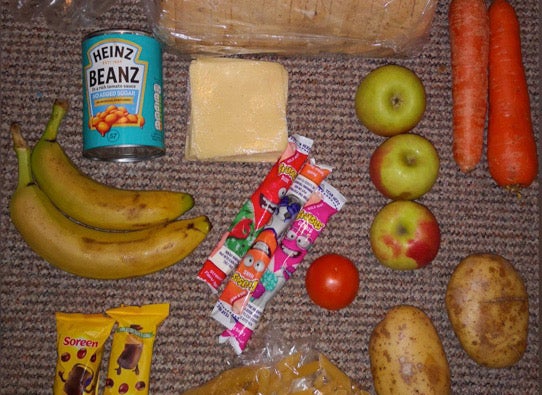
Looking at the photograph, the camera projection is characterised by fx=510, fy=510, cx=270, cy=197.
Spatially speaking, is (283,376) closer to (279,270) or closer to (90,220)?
(279,270)

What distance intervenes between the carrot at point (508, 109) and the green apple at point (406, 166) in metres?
0.14

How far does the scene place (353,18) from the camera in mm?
858

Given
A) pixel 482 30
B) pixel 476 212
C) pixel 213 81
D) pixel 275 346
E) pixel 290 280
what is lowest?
pixel 275 346

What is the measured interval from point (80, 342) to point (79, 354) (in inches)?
0.8

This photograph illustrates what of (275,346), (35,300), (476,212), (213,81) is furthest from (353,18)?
(35,300)

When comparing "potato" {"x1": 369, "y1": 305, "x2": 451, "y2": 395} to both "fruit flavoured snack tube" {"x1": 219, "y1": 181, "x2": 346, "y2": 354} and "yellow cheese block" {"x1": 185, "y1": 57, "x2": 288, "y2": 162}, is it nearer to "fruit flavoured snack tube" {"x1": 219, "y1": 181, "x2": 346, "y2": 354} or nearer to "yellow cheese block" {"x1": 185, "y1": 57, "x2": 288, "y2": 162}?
"fruit flavoured snack tube" {"x1": 219, "y1": 181, "x2": 346, "y2": 354}

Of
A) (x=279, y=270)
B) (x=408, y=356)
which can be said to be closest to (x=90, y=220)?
(x=279, y=270)

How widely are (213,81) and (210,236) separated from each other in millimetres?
283

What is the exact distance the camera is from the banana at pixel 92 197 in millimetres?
860

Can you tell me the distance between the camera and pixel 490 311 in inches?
34.5

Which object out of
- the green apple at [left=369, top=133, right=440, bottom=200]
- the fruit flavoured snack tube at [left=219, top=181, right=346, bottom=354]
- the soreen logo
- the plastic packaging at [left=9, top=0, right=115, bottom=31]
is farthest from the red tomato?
the plastic packaging at [left=9, top=0, right=115, bottom=31]

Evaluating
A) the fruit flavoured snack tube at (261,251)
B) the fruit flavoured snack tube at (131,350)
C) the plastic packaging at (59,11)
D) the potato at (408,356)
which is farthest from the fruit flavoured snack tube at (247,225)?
the plastic packaging at (59,11)

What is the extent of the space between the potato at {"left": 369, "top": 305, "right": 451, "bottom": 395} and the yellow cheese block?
37 cm

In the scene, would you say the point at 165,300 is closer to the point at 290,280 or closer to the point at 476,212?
the point at 290,280
